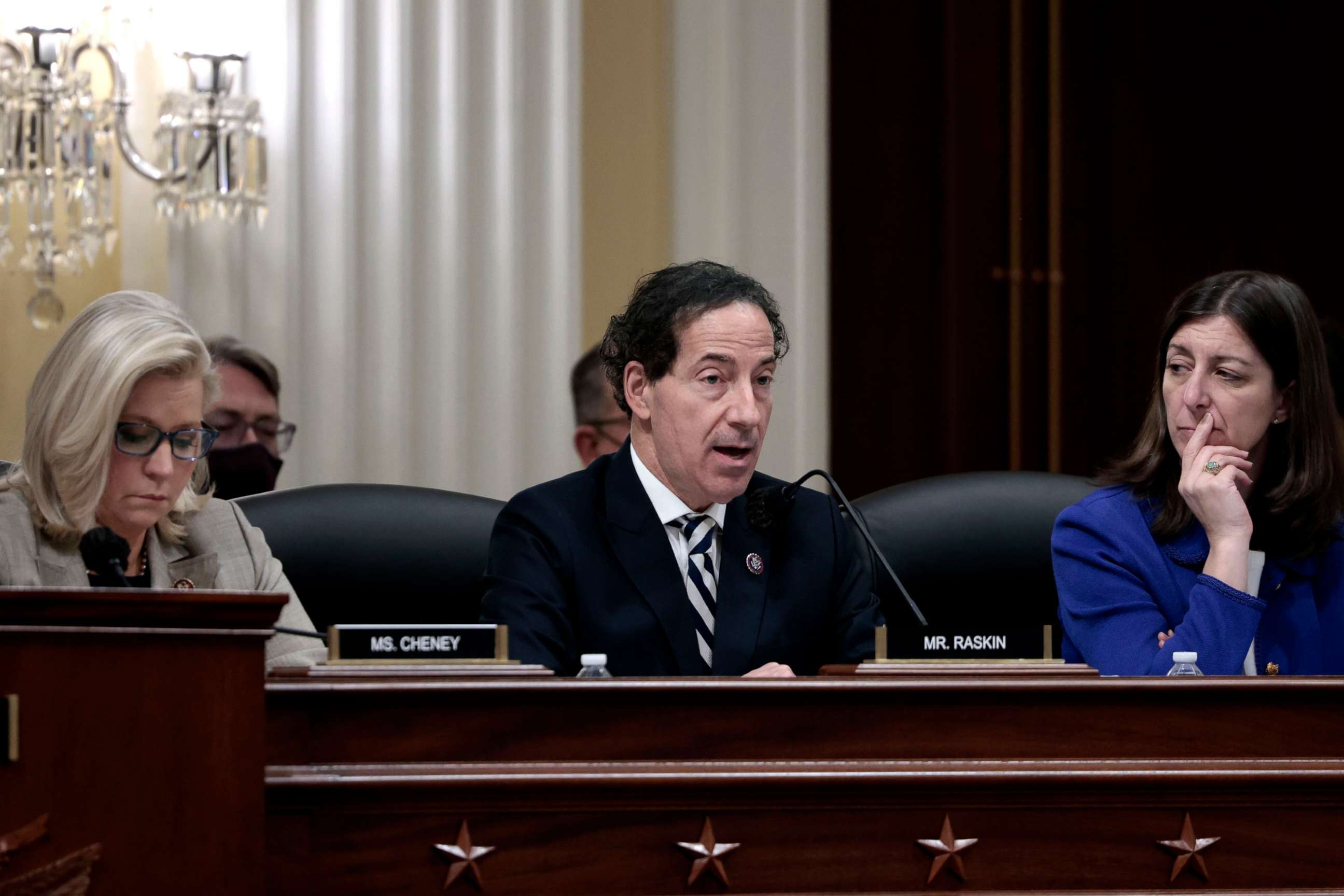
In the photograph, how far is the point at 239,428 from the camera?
120 inches

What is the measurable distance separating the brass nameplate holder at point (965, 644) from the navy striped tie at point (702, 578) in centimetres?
51

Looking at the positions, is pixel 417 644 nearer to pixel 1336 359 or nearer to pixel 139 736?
pixel 139 736

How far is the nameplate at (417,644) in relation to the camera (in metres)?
1.38

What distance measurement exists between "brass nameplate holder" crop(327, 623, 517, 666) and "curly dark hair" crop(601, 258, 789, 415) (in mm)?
682

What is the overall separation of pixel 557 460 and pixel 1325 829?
224 centimetres

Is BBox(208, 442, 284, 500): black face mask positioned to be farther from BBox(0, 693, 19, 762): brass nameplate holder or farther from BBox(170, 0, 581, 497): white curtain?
BBox(0, 693, 19, 762): brass nameplate holder

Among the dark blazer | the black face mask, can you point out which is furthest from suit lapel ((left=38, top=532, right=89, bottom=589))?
the black face mask

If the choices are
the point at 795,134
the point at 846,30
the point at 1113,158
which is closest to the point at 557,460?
the point at 795,134

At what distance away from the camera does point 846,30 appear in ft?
12.7

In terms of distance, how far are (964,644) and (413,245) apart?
2.20m

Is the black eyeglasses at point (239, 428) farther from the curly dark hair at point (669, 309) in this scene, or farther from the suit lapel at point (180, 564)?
the curly dark hair at point (669, 309)

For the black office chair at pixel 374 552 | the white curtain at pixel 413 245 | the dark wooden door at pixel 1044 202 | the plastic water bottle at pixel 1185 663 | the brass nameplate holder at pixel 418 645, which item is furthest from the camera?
the dark wooden door at pixel 1044 202

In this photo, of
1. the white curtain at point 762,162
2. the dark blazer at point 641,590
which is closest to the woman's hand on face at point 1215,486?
the dark blazer at point 641,590

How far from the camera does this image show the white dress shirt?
79.7 inches
